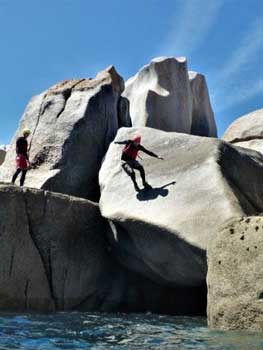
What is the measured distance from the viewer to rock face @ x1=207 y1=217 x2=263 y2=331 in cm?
969

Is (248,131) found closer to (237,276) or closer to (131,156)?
(131,156)

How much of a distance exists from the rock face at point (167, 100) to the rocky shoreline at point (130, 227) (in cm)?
512

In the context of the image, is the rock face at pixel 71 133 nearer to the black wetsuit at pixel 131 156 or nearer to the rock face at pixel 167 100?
the rock face at pixel 167 100

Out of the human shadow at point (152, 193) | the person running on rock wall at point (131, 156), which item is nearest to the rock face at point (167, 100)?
the person running on rock wall at point (131, 156)

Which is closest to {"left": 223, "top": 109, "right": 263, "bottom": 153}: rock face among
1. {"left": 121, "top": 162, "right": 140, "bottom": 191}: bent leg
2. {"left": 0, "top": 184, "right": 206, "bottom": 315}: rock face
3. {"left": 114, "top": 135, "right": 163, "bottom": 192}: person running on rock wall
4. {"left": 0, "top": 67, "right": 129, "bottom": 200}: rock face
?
{"left": 0, "top": 67, "right": 129, "bottom": 200}: rock face

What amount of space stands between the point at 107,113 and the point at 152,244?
7.29 metres

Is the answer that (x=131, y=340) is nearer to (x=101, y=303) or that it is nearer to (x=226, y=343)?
(x=226, y=343)

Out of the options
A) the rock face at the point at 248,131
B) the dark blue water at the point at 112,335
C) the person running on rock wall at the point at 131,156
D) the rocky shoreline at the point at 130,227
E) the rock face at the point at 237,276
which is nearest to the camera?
the dark blue water at the point at 112,335

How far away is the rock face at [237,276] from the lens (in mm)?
9688

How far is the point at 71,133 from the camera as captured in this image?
60.3 ft

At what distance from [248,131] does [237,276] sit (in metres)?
15.8

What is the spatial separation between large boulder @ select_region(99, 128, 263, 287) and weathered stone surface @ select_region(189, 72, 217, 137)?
10.3 meters

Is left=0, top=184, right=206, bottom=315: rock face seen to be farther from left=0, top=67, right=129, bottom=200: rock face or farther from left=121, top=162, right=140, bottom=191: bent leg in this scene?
left=0, top=67, right=129, bottom=200: rock face

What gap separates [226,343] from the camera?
8.16 meters
